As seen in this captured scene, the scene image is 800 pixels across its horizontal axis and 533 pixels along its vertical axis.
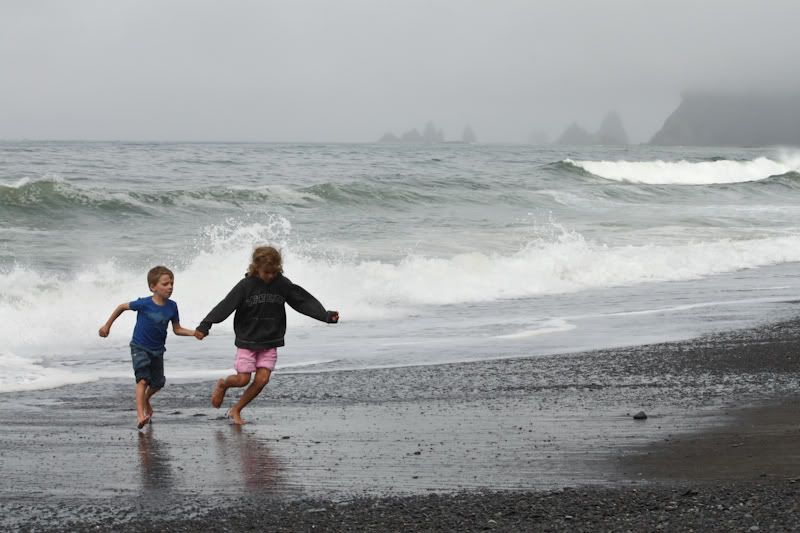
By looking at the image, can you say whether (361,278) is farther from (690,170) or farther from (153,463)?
(690,170)

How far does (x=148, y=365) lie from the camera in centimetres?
715

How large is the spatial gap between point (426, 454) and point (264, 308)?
1870mm

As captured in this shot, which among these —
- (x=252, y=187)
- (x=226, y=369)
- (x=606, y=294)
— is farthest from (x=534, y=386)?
(x=252, y=187)

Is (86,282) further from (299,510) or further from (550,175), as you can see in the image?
(550,175)

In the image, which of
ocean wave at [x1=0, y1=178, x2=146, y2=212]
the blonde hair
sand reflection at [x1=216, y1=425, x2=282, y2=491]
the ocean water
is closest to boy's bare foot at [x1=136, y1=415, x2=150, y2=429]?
sand reflection at [x1=216, y1=425, x2=282, y2=491]

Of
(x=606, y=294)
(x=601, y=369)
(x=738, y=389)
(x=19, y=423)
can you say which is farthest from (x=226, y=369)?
(x=606, y=294)

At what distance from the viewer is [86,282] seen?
47.9 ft

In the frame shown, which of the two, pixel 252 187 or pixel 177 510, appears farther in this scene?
pixel 252 187

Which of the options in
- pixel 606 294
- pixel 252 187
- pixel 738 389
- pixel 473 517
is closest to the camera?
pixel 473 517

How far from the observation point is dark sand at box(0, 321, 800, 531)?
4.78m

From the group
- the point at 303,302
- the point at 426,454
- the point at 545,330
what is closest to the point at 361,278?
the point at 545,330

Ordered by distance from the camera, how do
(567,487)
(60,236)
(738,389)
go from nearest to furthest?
(567,487)
(738,389)
(60,236)

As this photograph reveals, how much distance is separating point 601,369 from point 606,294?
6.82 meters

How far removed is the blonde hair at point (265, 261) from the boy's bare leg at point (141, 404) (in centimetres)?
105
